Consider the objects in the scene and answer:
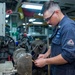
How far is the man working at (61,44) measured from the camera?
171cm

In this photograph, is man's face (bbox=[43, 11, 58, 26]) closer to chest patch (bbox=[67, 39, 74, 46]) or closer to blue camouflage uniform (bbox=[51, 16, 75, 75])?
blue camouflage uniform (bbox=[51, 16, 75, 75])

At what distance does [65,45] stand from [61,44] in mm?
114

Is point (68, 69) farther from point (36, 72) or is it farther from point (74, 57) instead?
point (36, 72)

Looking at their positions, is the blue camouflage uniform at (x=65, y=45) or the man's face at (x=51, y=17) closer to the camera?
the blue camouflage uniform at (x=65, y=45)

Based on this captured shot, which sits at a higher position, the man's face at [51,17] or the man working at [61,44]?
the man's face at [51,17]

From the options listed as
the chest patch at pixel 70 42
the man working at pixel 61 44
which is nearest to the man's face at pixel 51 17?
the man working at pixel 61 44

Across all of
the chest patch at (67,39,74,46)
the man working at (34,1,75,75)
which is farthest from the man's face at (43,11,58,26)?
the chest patch at (67,39,74,46)

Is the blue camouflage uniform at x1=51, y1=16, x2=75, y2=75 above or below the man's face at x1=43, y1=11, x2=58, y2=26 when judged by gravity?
below

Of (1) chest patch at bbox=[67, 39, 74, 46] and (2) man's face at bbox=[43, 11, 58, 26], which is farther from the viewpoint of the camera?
(2) man's face at bbox=[43, 11, 58, 26]

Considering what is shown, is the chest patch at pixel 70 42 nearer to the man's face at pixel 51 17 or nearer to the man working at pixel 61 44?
the man working at pixel 61 44

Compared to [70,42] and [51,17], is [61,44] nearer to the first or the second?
[70,42]

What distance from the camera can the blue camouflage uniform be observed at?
1705 millimetres

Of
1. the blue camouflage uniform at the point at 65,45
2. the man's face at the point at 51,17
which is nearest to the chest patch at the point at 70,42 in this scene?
the blue camouflage uniform at the point at 65,45

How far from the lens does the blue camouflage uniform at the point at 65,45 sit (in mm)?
1705
